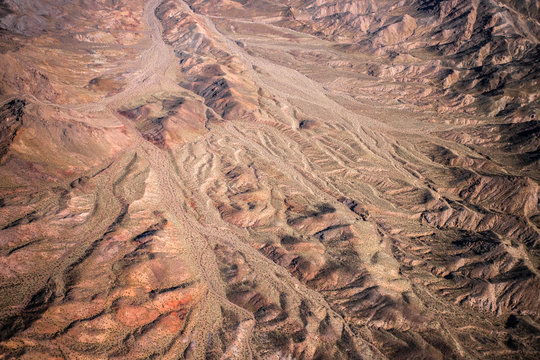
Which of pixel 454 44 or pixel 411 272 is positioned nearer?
pixel 411 272

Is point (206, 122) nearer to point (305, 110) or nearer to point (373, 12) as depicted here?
point (305, 110)

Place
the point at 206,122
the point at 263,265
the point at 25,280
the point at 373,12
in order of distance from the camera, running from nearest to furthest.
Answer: the point at 25,280 → the point at 263,265 → the point at 206,122 → the point at 373,12

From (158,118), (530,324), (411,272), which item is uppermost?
(158,118)

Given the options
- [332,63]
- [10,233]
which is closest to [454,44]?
[332,63]

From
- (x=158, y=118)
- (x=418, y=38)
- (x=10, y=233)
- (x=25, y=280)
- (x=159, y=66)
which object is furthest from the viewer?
(x=418, y=38)

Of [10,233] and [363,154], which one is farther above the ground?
[10,233]

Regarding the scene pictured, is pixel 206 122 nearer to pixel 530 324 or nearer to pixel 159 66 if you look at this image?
pixel 159 66

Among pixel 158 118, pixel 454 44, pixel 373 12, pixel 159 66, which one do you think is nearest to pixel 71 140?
pixel 158 118
